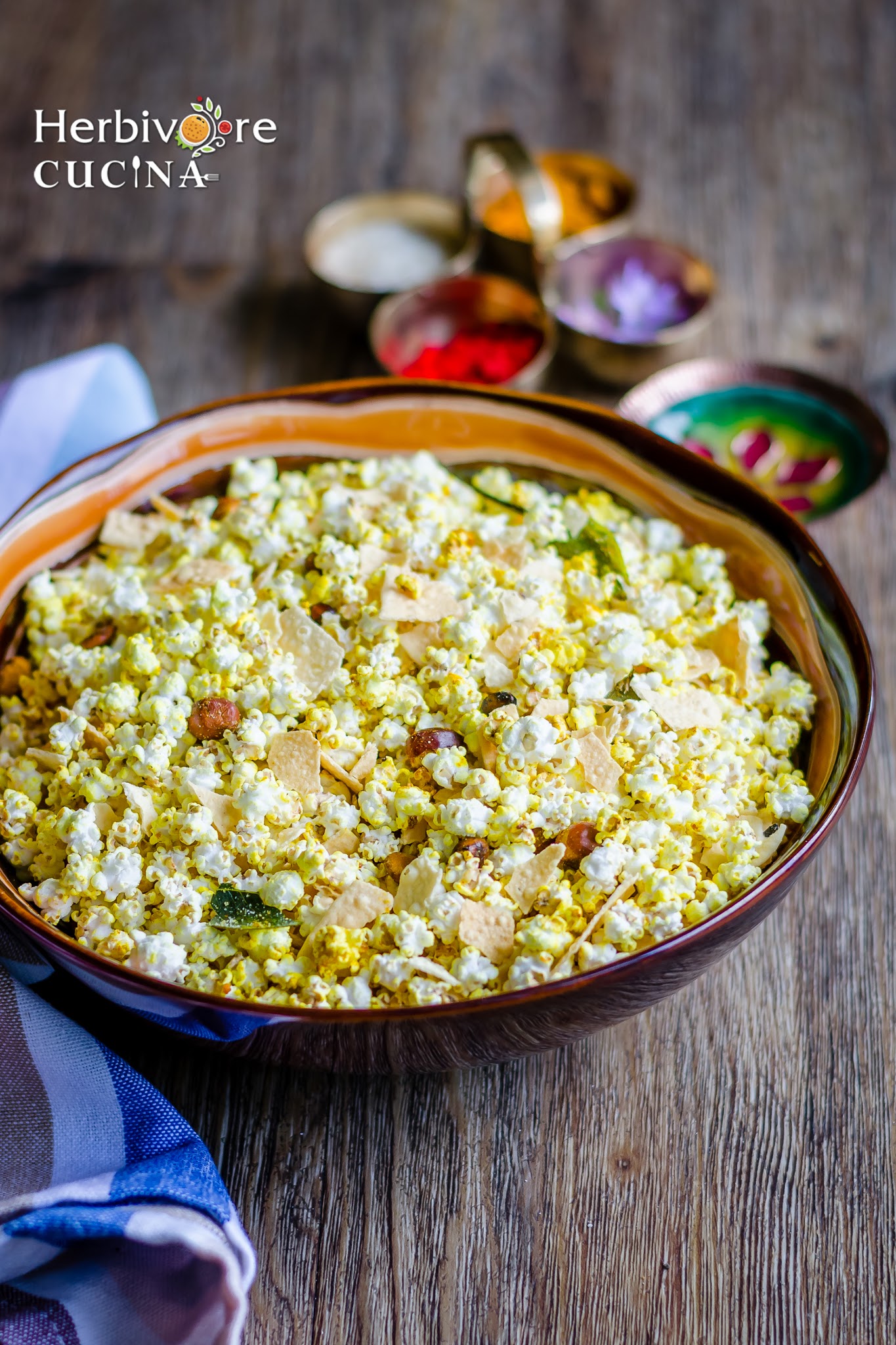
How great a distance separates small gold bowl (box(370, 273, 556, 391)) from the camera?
6.75 feet

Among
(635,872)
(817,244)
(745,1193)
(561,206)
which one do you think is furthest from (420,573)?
(817,244)

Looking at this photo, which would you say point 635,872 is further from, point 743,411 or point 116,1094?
point 743,411

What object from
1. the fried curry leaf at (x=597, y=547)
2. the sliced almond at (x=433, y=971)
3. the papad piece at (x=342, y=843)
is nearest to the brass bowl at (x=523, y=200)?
the fried curry leaf at (x=597, y=547)

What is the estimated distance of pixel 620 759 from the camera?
4.08ft

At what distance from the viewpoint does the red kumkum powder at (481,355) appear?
2.03 meters

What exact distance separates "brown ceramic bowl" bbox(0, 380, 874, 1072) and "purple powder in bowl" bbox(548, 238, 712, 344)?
0.66 meters

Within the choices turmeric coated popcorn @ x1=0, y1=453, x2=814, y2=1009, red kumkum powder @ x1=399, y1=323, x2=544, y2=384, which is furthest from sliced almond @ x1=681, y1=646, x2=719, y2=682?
red kumkum powder @ x1=399, y1=323, x2=544, y2=384

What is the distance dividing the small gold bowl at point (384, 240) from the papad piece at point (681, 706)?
113cm

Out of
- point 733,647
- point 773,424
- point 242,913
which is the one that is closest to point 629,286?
point 773,424

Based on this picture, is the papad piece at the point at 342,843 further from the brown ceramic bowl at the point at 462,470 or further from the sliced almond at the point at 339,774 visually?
the brown ceramic bowl at the point at 462,470

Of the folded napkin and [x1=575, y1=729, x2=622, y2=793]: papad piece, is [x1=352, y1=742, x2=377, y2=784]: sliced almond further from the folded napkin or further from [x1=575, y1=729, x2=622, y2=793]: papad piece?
the folded napkin

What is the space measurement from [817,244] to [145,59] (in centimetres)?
158

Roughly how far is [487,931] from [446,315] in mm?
1295

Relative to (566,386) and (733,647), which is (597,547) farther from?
(566,386)
